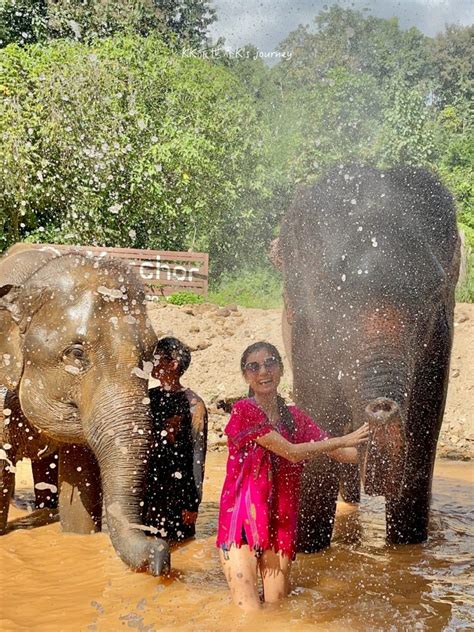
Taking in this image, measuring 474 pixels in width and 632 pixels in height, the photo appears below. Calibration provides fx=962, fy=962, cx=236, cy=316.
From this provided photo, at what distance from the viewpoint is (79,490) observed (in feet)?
18.0

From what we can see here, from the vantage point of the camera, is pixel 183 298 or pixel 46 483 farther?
pixel 183 298

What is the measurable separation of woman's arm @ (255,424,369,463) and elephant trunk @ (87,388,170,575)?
624mm

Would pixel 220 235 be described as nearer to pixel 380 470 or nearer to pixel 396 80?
pixel 396 80

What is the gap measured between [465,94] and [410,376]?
93.8 ft

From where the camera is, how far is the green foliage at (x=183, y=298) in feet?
55.8

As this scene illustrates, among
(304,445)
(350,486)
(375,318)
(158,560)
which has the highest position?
(375,318)

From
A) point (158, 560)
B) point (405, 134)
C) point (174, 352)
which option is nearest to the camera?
point (158, 560)

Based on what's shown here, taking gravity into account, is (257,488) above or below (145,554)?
above

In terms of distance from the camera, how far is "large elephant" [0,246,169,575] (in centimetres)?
441

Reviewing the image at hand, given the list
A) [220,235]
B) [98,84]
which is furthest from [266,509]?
[220,235]

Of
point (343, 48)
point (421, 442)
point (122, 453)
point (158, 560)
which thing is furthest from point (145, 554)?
point (343, 48)

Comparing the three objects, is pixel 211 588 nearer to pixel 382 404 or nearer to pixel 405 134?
pixel 382 404

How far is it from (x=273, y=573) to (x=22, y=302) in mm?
1869

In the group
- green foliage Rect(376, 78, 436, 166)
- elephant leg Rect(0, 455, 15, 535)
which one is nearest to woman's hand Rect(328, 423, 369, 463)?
elephant leg Rect(0, 455, 15, 535)
